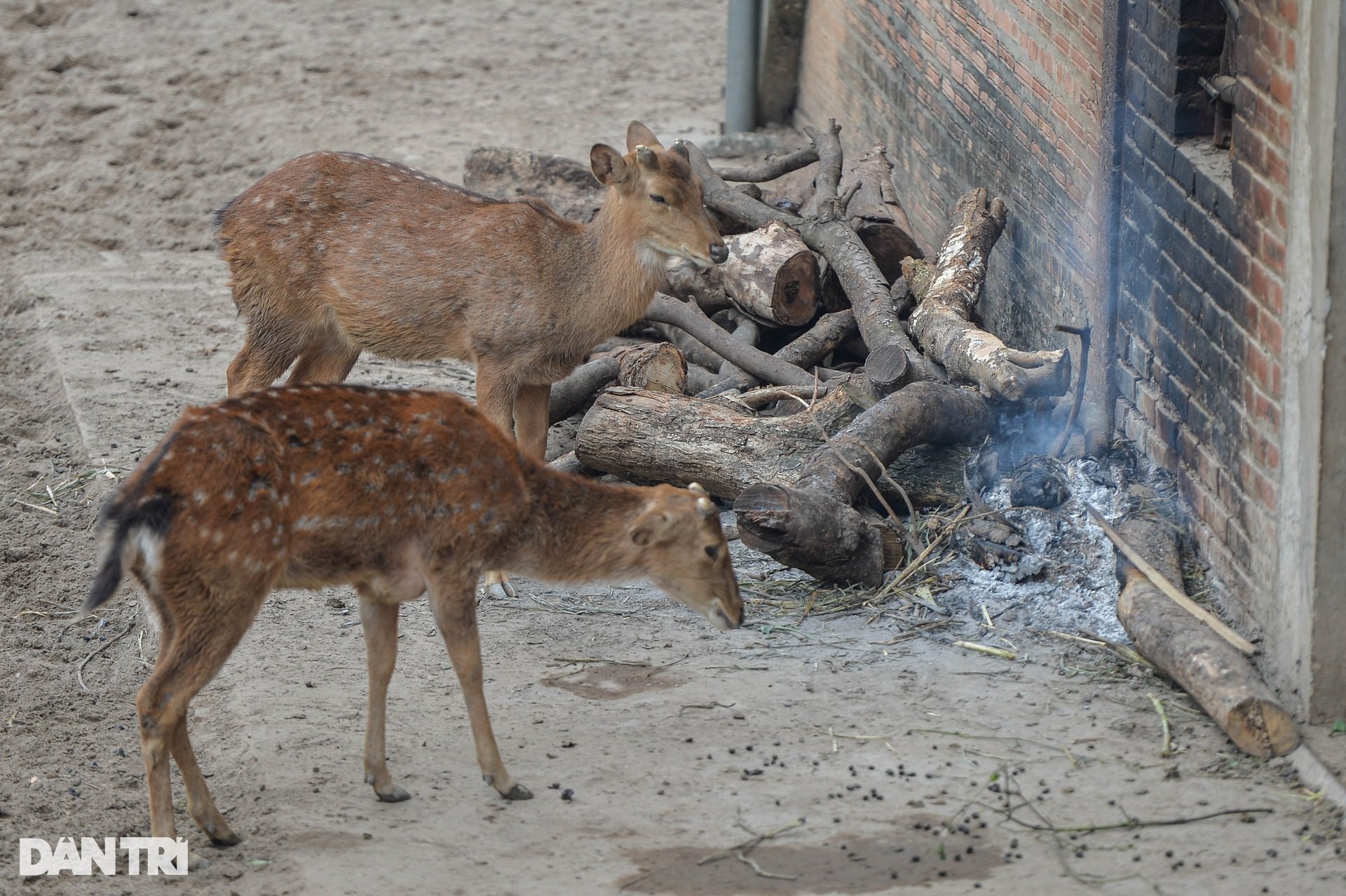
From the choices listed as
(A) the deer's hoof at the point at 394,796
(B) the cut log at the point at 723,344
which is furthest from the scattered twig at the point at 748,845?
(B) the cut log at the point at 723,344

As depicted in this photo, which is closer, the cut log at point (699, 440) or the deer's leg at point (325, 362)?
the cut log at point (699, 440)

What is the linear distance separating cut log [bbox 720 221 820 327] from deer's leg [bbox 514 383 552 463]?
5.14 ft

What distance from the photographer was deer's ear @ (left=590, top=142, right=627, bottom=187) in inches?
306

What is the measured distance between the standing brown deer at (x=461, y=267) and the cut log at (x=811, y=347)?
1022 mm

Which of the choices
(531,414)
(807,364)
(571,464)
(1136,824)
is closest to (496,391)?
(531,414)

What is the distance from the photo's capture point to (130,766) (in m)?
5.80

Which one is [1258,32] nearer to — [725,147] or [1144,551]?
[1144,551]

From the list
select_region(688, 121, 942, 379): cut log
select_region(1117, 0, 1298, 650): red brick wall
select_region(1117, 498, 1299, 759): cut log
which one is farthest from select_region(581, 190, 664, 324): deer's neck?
select_region(1117, 498, 1299, 759): cut log

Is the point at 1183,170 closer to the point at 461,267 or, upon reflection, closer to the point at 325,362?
the point at 461,267

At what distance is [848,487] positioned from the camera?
7.19m

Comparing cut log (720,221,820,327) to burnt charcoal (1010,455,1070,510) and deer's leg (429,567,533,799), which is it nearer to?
burnt charcoal (1010,455,1070,510)

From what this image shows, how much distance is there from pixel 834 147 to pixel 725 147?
143 inches

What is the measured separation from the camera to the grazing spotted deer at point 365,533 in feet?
16.1

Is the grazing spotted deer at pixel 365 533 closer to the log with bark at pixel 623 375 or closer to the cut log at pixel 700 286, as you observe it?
the log with bark at pixel 623 375
